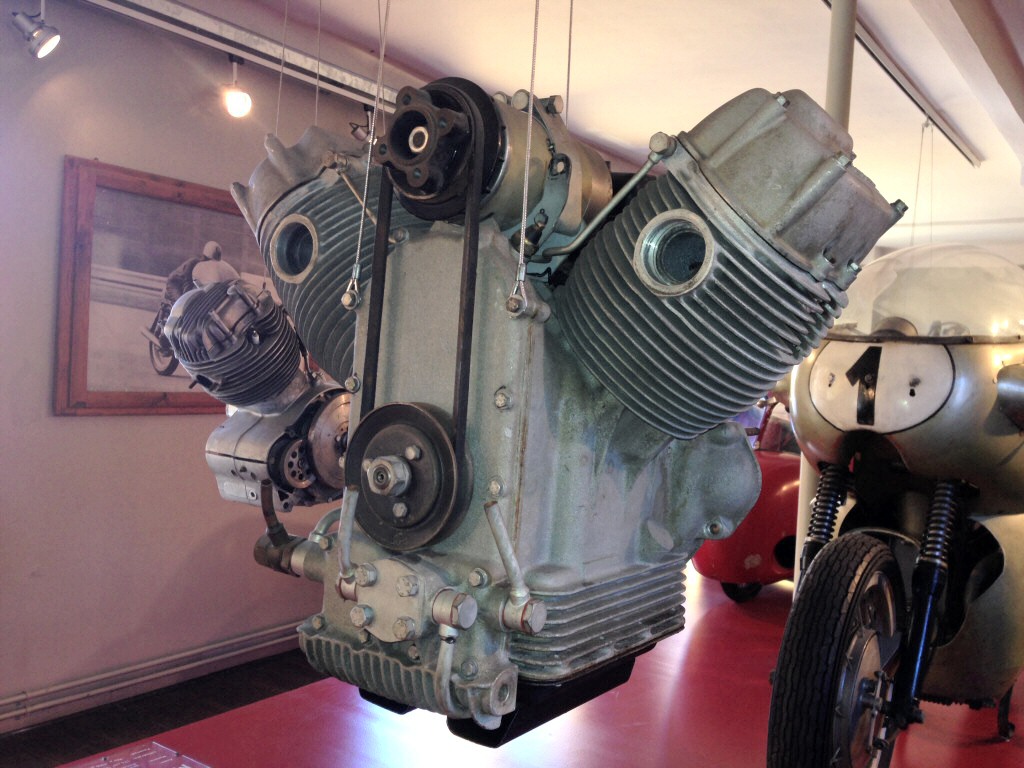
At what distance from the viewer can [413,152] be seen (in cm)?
93

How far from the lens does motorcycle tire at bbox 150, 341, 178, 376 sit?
10.6 feet

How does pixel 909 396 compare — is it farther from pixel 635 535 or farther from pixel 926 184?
pixel 926 184

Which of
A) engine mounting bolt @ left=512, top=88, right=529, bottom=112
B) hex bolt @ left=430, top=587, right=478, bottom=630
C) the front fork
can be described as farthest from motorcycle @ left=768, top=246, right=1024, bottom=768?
engine mounting bolt @ left=512, top=88, right=529, bottom=112

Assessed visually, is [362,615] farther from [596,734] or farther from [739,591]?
[739,591]

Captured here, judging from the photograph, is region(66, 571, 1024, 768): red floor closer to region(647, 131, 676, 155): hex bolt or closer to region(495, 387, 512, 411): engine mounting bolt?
region(495, 387, 512, 411): engine mounting bolt

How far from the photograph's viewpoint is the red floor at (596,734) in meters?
1.68

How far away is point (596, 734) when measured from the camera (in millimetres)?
1835

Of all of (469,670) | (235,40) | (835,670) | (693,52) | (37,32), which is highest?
(693,52)

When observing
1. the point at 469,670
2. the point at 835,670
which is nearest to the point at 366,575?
the point at 469,670

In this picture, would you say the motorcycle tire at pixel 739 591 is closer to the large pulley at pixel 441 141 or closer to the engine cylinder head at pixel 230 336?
the engine cylinder head at pixel 230 336

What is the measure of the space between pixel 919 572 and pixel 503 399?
1271 millimetres

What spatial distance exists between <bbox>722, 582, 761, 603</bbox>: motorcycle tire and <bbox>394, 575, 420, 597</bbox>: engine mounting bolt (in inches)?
108

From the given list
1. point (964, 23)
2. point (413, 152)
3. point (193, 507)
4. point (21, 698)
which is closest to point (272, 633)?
point (193, 507)

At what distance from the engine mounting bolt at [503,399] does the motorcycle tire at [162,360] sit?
2.57 m
